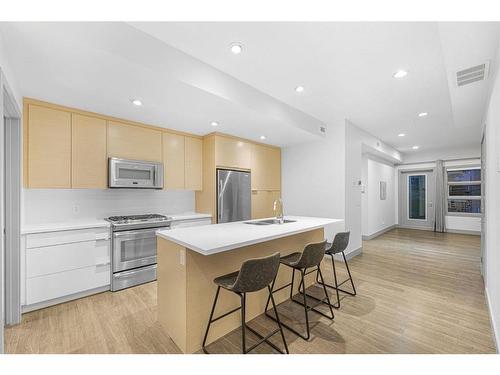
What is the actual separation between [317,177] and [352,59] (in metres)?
2.54

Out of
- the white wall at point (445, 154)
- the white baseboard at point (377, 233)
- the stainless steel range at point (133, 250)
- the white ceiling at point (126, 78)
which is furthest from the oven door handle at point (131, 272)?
the white wall at point (445, 154)

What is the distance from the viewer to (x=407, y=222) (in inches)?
315

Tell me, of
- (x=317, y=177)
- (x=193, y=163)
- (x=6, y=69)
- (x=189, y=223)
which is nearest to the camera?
(x=6, y=69)

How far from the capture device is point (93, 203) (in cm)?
332

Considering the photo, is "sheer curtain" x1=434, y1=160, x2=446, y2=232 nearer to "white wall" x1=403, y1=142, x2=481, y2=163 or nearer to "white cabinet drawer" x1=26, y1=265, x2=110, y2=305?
"white wall" x1=403, y1=142, x2=481, y2=163

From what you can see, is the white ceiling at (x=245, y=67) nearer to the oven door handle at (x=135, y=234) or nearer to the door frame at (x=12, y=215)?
the door frame at (x=12, y=215)

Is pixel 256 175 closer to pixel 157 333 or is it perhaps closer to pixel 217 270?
pixel 217 270

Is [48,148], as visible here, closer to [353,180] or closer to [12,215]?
[12,215]

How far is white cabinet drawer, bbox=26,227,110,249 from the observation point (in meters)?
2.42

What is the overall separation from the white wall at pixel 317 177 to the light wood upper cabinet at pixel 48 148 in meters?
3.89

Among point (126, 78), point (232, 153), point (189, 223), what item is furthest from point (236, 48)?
point (189, 223)

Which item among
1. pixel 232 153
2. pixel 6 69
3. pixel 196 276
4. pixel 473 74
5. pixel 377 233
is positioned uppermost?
pixel 473 74

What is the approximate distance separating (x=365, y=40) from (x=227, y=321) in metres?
2.80

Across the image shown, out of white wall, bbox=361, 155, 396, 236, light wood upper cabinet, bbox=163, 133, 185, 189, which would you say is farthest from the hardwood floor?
white wall, bbox=361, 155, 396, 236
